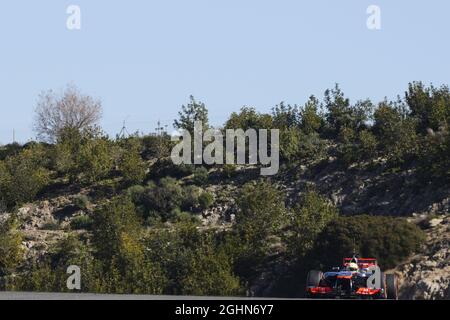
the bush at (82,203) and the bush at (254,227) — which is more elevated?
the bush at (82,203)

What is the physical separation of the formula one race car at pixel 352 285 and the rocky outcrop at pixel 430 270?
10.1 meters

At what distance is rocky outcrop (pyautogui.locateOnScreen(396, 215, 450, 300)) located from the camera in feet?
148

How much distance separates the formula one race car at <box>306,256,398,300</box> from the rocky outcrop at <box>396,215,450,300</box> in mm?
10069

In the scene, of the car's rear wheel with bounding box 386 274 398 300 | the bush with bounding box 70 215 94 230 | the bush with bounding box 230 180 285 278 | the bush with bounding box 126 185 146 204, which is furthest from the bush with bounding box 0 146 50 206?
the car's rear wheel with bounding box 386 274 398 300

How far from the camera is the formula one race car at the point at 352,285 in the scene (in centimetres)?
3353

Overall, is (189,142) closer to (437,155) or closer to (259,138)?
(259,138)

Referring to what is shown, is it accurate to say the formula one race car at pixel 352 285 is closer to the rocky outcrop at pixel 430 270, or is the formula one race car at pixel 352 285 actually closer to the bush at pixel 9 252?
the rocky outcrop at pixel 430 270

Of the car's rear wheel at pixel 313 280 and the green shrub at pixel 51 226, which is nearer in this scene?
the car's rear wheel at pixel 313 280

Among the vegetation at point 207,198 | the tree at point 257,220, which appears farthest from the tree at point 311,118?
the tree at point 257,220

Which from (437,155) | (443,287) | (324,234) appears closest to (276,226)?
(324,234)

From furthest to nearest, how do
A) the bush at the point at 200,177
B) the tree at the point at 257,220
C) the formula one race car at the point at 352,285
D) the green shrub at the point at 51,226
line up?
the bush at the point at 200,177 → the green shrub at the point at 51,226 → the tree at the point at 257,220 → the formula one race car at the point at 352,285

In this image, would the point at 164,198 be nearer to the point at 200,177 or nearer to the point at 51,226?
the point at 200,177

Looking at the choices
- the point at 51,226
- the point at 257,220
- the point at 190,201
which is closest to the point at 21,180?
the point at 51,226

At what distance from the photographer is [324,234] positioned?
2047 inches
